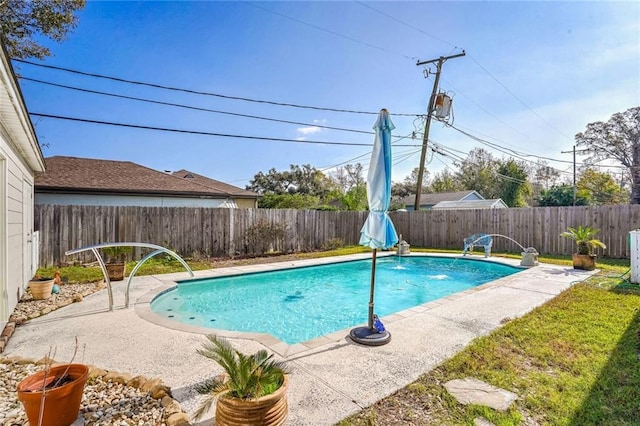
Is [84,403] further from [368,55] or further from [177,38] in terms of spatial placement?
[368,55]

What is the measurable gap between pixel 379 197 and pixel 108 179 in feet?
45.1

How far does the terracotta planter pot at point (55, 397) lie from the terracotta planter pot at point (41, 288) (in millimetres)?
4303

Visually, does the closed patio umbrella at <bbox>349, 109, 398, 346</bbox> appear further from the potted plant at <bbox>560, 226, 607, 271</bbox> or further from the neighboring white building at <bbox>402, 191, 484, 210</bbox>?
the neighboring white building at <bbox>402, 191, 484, 210</bbox>

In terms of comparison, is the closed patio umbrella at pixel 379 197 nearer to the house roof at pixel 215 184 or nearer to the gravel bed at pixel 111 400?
the gravel bed at pixel 111 400

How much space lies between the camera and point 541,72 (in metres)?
13.5

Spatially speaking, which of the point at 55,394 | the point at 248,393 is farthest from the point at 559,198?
the point at 55,394

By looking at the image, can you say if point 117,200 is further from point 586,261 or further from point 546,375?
point 586,261

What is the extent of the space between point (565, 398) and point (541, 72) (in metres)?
15.2

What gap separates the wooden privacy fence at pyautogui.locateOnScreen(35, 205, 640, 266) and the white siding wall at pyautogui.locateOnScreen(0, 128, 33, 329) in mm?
→ 4221

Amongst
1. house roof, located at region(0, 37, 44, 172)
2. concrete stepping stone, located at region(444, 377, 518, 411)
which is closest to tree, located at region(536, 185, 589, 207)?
concrete stepping stone, located at region(444, 377, 518, 411)

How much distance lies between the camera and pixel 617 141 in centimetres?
2900

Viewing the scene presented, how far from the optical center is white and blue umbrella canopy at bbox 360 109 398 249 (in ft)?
12.8

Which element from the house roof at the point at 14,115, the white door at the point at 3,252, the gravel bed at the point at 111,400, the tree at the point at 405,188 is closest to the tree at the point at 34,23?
the house roof at the point at 14,115

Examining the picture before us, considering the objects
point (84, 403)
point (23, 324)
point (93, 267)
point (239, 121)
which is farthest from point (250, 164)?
point (84, 403)
